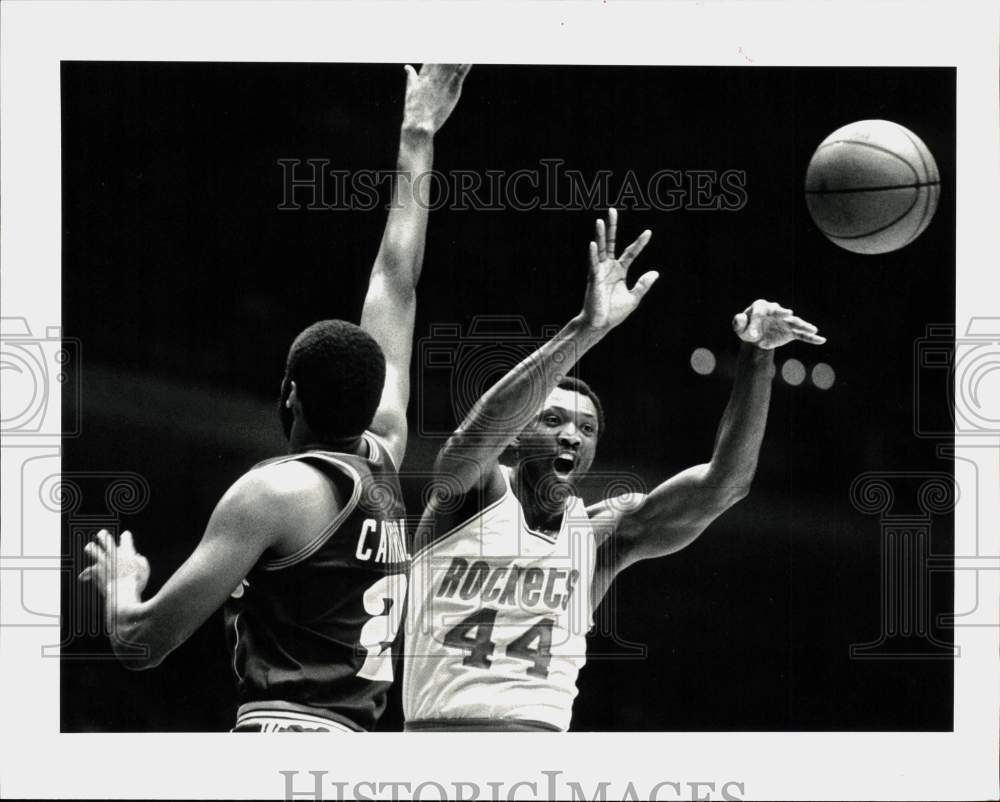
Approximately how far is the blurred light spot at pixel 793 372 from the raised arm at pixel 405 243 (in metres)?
1.78

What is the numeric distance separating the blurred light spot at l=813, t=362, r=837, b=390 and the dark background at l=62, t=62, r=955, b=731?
6cm

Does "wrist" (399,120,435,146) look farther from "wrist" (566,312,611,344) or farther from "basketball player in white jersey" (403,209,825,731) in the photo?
"wrist" (566,312,611,344)

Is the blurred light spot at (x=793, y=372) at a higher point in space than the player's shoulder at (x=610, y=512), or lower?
higher

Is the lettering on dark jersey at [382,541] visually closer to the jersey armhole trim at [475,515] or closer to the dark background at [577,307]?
the jersey armhole trim at [475,515]

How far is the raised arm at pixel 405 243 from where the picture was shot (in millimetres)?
5750

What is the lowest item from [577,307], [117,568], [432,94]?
[117,568]

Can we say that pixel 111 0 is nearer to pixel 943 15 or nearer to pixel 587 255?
pixel 587 255

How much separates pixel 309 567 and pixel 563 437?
1.41 meters

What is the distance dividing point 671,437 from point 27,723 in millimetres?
3213

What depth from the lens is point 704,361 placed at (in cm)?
598

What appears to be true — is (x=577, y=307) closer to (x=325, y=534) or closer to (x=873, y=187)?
(x=873, y=187)

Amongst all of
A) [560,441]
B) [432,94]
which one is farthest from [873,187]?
[432,94]

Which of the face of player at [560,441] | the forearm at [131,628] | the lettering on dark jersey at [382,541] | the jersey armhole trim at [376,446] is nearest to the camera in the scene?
the forearm at [131,628]

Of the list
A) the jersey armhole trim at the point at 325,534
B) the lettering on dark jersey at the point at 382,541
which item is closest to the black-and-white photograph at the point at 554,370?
the lettering on dark jersey at the point at 382,541
